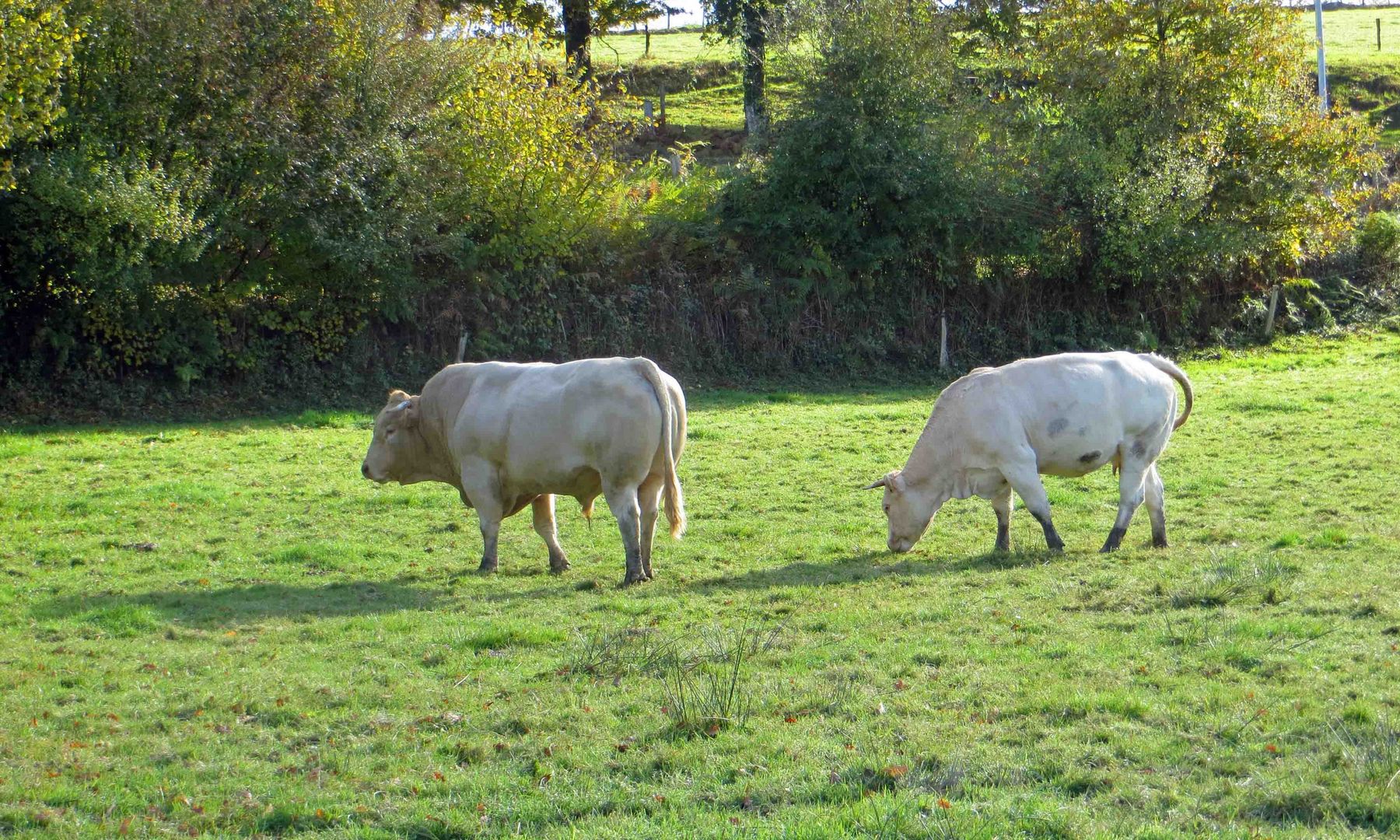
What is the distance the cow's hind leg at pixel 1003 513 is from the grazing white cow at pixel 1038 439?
0.01 m

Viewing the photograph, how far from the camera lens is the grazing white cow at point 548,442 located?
11758 mm

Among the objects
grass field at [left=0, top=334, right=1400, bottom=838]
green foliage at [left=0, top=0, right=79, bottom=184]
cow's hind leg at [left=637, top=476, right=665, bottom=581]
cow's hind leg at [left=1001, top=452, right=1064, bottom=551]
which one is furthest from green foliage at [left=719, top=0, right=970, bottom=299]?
cow's hind leg at [left=637, top=476, right=665, bottom=581]

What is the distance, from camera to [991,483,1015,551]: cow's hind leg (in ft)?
41.1

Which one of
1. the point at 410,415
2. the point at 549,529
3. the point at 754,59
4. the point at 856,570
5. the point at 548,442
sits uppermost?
the point at 754,59

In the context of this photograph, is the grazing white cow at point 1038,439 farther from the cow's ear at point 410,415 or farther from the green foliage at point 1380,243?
the green foliage at point 1380,243

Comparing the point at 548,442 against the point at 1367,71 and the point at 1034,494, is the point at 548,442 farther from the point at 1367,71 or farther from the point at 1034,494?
the point at 1367,71

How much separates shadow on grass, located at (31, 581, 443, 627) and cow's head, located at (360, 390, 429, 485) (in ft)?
5.82

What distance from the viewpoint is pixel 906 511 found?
12648 mm

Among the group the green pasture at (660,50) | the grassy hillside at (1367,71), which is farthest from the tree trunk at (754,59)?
the grassy hillside at (1367,71)

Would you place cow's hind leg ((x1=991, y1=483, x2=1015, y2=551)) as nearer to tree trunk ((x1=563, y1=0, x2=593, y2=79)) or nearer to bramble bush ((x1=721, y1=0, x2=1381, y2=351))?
bramble bush ((x1=721, y1=0, x2=1381, y2=351))

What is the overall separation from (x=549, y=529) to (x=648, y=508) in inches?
45.9

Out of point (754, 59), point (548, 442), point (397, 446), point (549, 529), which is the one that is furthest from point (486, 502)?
point (754, 59)

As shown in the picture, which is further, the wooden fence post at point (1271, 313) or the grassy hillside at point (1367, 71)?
the grassy hillside at point (1367, 71)

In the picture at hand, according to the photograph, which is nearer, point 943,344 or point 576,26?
point 943,344
